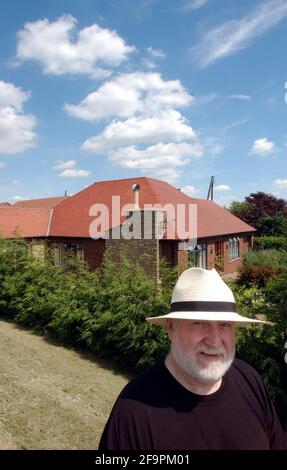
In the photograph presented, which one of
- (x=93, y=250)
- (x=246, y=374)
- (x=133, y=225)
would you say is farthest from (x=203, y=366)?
(x=93, y=250)

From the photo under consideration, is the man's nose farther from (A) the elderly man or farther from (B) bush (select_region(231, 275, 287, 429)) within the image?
(B) bush (select_region(231, 275, 287, 429))

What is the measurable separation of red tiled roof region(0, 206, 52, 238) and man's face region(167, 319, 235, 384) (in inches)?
927

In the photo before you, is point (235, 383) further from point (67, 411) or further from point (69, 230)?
point (69, 230)

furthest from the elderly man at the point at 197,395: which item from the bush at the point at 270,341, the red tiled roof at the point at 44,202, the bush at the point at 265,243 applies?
the red tiled roof at the point at 44,202

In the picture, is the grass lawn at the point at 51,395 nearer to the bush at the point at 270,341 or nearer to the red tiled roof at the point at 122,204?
the bush at the point at 270,341

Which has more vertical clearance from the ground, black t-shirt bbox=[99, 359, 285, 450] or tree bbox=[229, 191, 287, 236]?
tree bbox=[229, 191, 287, 236]

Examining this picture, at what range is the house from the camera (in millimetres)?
19938

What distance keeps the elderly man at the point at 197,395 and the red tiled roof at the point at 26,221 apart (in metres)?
23.5

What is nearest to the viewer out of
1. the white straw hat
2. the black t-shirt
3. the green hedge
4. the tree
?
the black t-shirt

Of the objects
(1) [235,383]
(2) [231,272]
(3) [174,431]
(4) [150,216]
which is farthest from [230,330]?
(2) [231,272]

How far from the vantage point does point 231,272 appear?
1076 inches

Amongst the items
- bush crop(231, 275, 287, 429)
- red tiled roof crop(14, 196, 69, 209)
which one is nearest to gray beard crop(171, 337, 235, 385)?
bush crop(231, 275, 287, 429)

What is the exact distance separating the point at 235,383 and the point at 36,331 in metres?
10.1

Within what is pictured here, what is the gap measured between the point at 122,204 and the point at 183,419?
2300 cm
